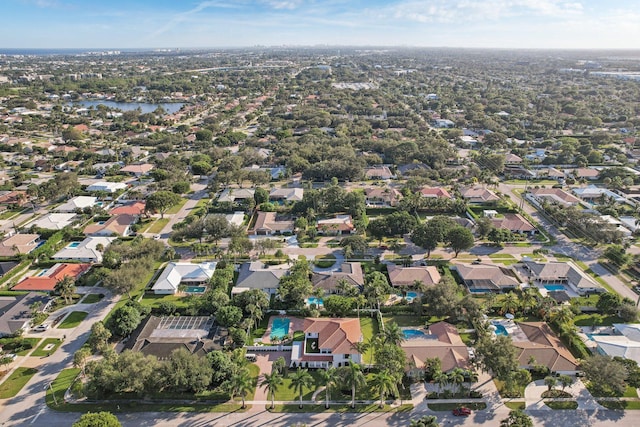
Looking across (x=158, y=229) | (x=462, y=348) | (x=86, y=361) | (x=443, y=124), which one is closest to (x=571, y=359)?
(x=462, y=348)

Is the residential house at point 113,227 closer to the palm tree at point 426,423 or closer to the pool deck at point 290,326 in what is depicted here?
the pool deck at point 290,326

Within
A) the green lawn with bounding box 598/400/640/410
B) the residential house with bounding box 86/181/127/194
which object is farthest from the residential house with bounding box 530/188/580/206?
the residential house with bounding box 86/181/127/194

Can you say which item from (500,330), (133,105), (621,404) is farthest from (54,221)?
(133,105)

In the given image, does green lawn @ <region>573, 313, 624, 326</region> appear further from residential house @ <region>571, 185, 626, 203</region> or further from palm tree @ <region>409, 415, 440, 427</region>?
residential house @ <region>571, 185, 626, 203</region>

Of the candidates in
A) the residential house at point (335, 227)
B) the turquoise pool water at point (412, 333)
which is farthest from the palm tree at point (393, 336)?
the residential house at point (335, 227)

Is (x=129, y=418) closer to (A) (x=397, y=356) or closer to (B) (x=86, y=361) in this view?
(B) (x=86, y=361)
